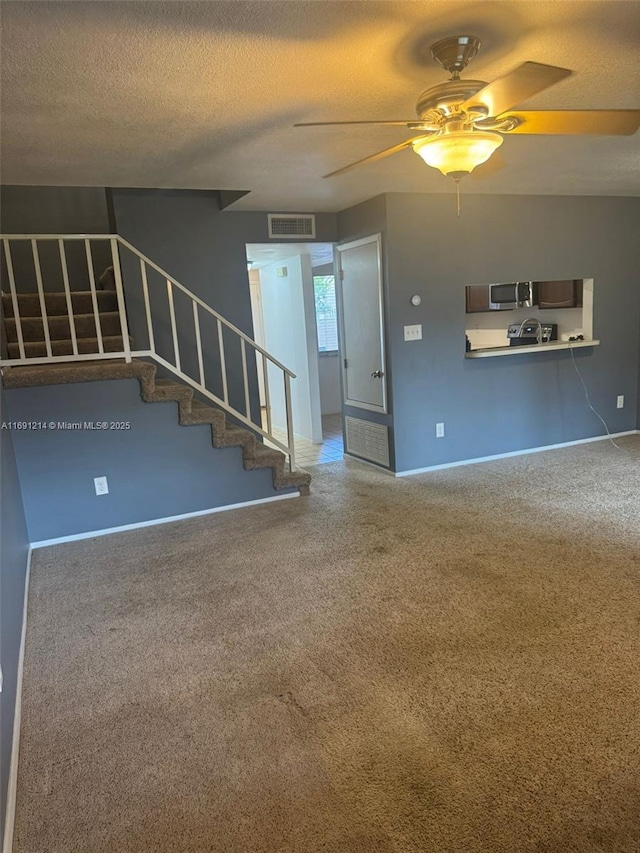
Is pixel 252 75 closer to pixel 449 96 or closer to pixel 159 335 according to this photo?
pixel 449 96

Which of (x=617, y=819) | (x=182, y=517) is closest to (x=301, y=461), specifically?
(x=182, y=517)

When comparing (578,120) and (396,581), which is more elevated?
(578,120)

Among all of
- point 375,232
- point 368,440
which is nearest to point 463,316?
point 375,232

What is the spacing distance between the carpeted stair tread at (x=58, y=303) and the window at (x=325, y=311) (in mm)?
4032

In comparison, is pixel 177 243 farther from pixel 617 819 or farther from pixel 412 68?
pixel 617 819

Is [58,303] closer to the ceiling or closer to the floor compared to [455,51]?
closer to the floor

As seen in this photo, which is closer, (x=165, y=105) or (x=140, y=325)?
(x=165, y=105)

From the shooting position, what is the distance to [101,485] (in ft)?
12.5

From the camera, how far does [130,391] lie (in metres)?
3.80

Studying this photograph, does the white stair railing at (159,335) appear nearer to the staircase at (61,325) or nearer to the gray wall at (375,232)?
the staircase at (61,325)

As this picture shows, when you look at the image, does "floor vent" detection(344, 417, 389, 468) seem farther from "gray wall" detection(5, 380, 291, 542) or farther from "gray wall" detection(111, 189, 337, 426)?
"gray wall" detection(5, 380, 291, 542)

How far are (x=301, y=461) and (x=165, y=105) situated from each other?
376cm

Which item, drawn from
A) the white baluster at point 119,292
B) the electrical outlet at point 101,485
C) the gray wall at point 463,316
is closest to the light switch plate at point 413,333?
the gray wall at point 463,316

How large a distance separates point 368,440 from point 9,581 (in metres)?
3.35
